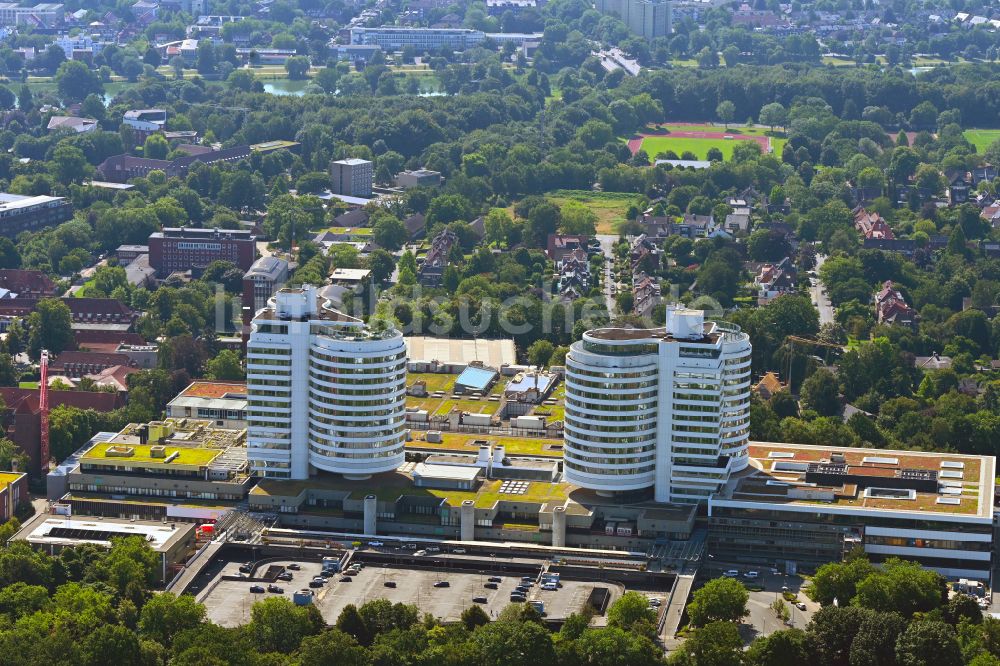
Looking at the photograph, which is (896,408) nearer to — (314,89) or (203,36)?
(314,89)

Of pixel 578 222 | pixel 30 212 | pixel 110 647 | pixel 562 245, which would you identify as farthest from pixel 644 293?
pixel 110 647

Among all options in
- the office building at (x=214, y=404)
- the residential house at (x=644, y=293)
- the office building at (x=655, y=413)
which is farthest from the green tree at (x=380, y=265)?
the office building at (x=655, y=413)

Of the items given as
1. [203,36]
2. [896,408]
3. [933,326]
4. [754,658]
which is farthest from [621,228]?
[203,36]

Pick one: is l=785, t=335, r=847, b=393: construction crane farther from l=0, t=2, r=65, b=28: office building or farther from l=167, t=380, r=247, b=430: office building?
l=0, t=2, r=65, b=28: office building

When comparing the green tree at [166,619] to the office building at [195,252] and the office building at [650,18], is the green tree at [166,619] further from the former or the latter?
the office building at [650,18]

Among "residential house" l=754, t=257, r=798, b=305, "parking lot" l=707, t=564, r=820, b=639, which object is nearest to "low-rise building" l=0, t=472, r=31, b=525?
"parking lot" l=707, t=564, r=820, b=639
